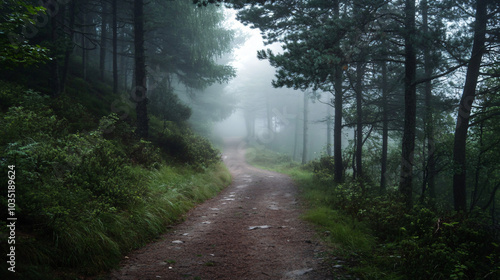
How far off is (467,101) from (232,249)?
9048 mm

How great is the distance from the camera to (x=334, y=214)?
664 centimetres

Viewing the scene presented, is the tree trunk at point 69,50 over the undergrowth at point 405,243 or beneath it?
over

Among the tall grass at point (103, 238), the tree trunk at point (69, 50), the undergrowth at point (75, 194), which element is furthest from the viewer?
the tree trunk at point (69, 50)

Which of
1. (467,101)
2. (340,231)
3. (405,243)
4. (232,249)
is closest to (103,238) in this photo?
(232,249)

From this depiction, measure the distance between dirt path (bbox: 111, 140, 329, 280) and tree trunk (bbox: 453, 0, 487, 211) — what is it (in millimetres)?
5583

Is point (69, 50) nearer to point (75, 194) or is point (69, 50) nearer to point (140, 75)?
point (140, 75)

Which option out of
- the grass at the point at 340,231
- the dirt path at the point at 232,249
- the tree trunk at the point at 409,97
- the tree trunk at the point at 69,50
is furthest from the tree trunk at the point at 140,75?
the tree trunk at the point at 409,97

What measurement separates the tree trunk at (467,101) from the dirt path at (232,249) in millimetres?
5583

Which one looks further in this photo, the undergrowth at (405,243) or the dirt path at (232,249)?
the dirt path at (232,249)

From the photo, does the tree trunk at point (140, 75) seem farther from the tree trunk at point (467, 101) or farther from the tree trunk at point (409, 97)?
the tree trunk at point (467, 101)

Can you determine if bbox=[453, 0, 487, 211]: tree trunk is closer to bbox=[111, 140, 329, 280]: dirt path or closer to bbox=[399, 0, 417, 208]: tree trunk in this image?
bbox=[399, 0, 417, 208]: tree trunk

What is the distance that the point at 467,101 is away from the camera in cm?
843

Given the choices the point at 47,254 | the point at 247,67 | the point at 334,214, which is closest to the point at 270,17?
the point at 334,214

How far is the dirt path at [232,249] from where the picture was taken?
3.72 metres
